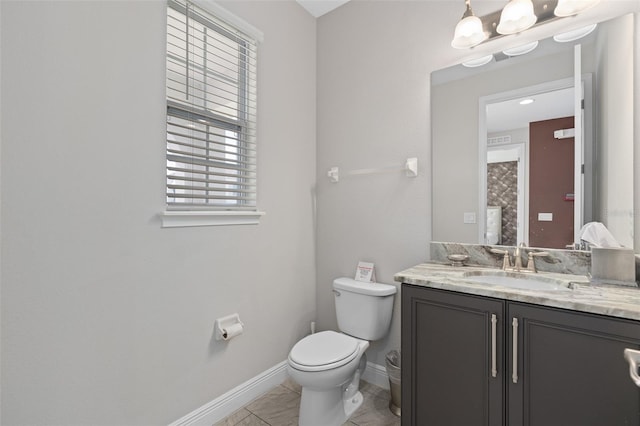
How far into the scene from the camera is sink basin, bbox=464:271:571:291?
138 centimetres

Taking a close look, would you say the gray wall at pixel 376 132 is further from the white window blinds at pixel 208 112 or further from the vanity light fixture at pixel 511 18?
the white window blinds at pixel 208 112

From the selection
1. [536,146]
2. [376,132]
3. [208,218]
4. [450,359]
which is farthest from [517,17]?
A: [208,218]

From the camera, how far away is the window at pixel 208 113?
1.59 meters

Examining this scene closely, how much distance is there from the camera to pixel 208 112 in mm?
1756

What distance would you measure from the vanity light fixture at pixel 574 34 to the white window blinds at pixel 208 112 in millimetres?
1677

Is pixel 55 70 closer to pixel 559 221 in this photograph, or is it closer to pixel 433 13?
pixel 433 13

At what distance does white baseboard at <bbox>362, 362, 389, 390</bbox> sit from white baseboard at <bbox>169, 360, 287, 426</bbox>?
0.59 meters

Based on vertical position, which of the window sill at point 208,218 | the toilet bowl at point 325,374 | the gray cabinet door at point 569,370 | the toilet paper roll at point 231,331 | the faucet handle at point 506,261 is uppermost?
the window sill at point 208,218

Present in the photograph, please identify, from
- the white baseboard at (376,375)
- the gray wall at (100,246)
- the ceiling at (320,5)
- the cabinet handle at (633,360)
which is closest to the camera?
the cabinet handle at (633,360)

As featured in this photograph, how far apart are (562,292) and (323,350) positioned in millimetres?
1147

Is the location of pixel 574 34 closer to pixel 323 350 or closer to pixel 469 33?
pixel 469 33

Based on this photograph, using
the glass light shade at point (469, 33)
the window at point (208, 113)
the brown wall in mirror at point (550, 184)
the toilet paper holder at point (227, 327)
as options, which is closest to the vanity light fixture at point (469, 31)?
the glass light shade at point (469, 33)

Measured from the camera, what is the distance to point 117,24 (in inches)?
53.1

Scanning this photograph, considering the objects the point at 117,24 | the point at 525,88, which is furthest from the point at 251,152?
the point at 525,88
